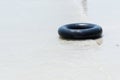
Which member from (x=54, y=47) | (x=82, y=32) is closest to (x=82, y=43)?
(x=82, y=32)

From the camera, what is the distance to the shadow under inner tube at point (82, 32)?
9.55 metres

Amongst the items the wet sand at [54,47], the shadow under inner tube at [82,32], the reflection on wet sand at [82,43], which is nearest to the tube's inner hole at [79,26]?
the shadow under inner tube at [82,32]

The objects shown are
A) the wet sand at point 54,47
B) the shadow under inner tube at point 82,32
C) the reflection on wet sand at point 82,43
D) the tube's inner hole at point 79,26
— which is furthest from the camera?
the tube's inner hole at point 79,26

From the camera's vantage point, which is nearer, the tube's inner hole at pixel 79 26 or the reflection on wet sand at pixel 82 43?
the reflection on wet sand at pixel 82 43

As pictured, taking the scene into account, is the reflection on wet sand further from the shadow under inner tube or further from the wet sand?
the shadow under inner tube

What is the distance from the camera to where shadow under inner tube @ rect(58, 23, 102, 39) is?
9.55m

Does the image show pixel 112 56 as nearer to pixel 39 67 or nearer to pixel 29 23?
pixel 39 67

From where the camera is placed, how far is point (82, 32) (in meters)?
9.58

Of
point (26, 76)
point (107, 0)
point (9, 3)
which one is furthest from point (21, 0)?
point (26, 76)

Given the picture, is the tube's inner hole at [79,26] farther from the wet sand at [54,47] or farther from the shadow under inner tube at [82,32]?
the wet sand at [54,47]

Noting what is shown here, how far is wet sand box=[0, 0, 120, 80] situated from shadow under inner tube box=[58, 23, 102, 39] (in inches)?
7.5

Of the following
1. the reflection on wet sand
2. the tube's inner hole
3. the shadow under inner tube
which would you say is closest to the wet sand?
the reflection on wet sand

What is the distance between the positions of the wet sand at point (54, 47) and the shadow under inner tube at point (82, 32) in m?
0.19

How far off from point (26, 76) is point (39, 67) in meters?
0.58
